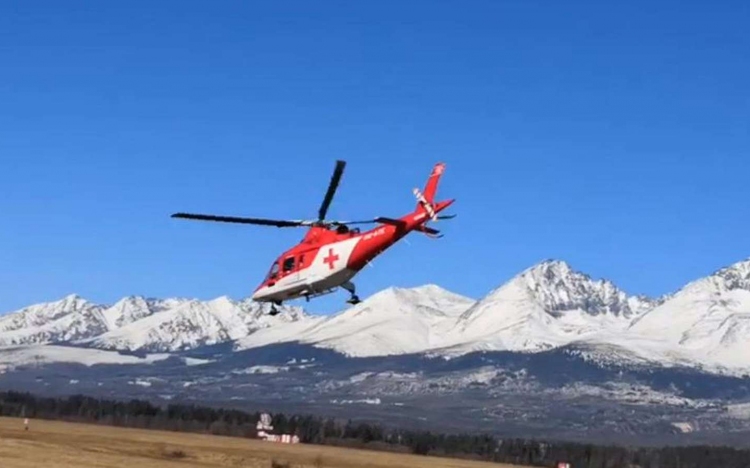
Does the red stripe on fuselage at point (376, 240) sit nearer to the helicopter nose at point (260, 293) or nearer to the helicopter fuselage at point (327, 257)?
the helicopter fuselage at point (327, 257)

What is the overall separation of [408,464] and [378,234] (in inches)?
3252

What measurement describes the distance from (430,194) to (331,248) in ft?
28.9

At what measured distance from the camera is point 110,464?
85438 millimetres

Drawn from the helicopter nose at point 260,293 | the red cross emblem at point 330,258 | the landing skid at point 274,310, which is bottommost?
the landing skid at point 274,310

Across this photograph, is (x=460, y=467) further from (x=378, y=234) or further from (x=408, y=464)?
(x=378, y=234)

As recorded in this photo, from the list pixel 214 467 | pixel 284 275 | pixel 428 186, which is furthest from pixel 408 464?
pixel 428 186

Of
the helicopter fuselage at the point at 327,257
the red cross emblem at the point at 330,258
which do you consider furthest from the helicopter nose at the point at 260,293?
the red cross emblem at the point at 330,258

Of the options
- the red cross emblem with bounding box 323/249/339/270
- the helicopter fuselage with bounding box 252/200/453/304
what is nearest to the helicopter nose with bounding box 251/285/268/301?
the helicopter fuselage with bounding box 252/200/453/304

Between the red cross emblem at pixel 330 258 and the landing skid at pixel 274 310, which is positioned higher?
the red cross emblem at pixel 330 258

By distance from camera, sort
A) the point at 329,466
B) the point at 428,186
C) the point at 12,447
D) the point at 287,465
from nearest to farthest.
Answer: the point at 428,186 < the point at 12,447 < the point at 287,465 < the point at 329,466

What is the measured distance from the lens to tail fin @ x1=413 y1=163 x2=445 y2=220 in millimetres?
76000

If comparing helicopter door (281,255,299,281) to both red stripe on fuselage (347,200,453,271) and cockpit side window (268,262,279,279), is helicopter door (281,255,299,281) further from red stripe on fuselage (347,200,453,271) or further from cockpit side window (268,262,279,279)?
red stripe on fuselage (347,200,453,271)

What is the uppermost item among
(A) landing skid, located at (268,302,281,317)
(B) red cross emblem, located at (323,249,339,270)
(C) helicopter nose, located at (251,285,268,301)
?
(B) red cross emblem, located at (323,249,339,270)

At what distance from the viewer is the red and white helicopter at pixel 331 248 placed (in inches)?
3019
